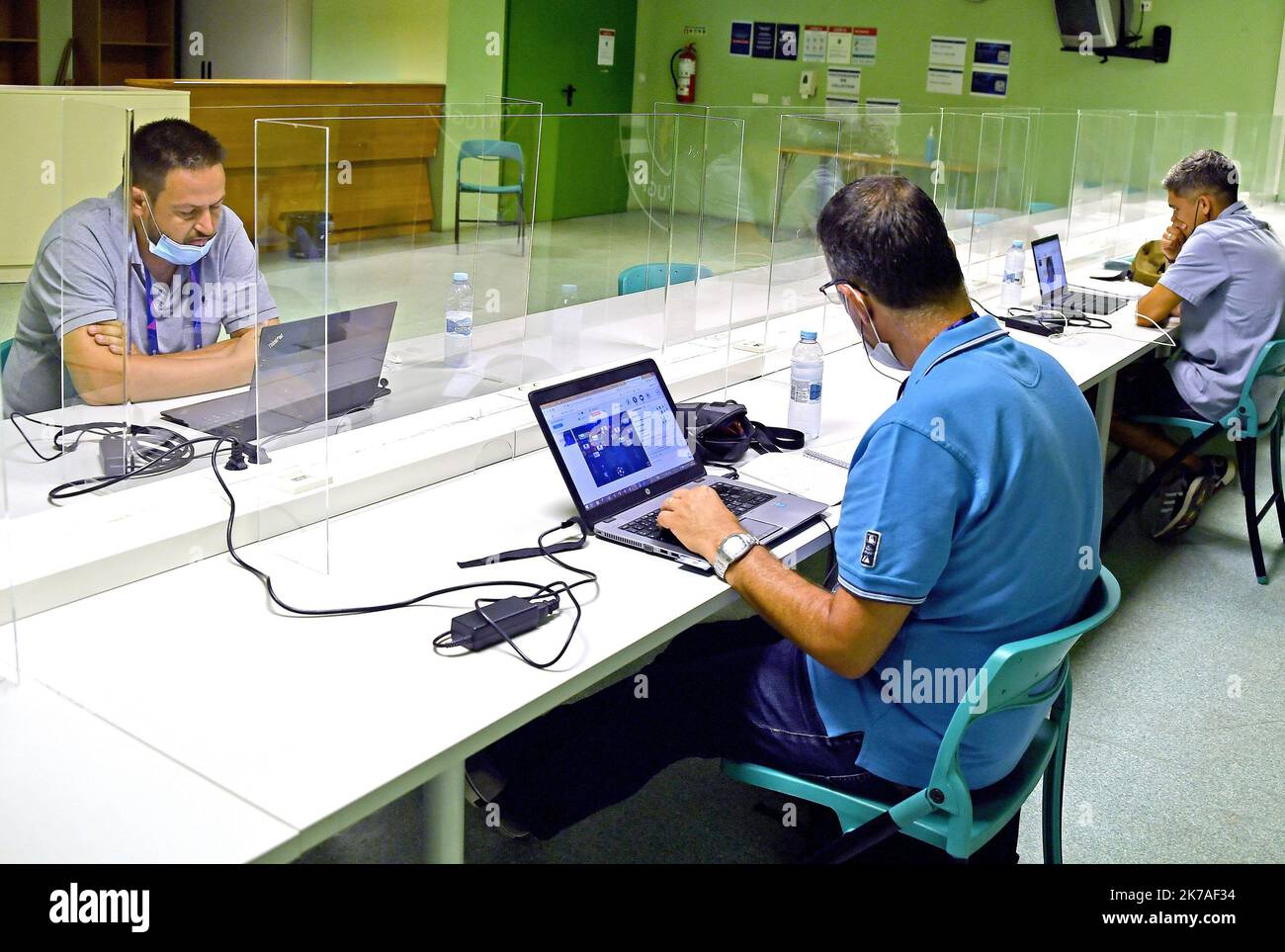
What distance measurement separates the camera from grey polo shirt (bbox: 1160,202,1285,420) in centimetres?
352

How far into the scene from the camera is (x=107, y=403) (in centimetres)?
210

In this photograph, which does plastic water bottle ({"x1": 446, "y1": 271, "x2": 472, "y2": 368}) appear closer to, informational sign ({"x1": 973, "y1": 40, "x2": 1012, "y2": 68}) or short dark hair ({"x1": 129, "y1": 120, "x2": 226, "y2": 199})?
short dark hair ({"x1": 129, "y1": 120, "x2": 226, "y2": 199})

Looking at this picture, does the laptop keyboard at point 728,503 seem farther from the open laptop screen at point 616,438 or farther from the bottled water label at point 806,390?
the bottled water label at point 806,390

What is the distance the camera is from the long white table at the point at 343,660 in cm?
135

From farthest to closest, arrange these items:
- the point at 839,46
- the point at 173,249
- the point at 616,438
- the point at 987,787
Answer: the point at 839,46 → the point at 173,249 → the point at 616,438 → the point at 987,787

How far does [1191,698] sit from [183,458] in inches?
88.9

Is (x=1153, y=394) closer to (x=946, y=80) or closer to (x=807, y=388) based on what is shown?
(x=807, y=388)

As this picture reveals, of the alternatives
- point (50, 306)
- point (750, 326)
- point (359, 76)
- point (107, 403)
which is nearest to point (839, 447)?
point (750, 326)

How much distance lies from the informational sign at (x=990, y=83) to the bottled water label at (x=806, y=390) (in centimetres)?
620

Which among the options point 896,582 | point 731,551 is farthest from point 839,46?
point 896,582

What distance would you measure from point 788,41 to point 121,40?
4.57 metres

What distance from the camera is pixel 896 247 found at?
1.70 m

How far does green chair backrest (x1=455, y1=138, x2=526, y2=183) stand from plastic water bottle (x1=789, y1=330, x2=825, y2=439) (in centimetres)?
A: 68
